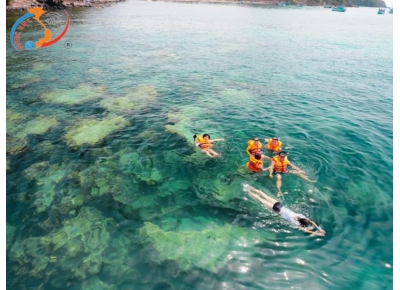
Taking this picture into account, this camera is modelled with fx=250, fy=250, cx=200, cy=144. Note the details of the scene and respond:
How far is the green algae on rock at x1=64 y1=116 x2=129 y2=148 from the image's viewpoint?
797 inches

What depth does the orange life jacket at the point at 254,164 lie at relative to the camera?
1634 cm

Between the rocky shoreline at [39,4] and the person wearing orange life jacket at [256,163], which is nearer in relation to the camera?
the person wearing orange life jacket at [256,163]

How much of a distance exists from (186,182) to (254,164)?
4616 millimetres

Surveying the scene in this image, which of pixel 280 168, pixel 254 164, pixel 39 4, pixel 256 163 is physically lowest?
pixel 280 168

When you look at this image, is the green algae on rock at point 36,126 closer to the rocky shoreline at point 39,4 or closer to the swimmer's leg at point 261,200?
the swimmer's leg at point 261,200

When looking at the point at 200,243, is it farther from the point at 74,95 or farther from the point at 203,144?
the point at 74,95

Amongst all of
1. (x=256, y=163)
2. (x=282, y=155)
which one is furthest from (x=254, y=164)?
(x=282, y=155)

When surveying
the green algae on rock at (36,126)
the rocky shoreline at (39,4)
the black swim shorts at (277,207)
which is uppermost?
the rocky shoreline at (39,4)

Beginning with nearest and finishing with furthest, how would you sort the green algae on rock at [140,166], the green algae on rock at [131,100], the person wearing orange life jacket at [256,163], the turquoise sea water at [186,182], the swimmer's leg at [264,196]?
1. the turquoise sea water at [186,182]
2. the swimmer's leg at [264,196]
3. the person wearing orange life jacket at [256,163]
4. the green algae on rock at [140,166]
5. the green algae on rock at [131,100]

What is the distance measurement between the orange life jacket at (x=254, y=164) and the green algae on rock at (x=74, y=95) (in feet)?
65.2

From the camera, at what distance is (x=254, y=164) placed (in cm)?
1645

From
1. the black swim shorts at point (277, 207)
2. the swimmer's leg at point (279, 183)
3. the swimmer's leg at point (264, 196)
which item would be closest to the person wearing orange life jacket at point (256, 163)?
the swimmer's leg at point (279, 183)

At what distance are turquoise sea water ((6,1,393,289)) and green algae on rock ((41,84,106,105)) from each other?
211 mm

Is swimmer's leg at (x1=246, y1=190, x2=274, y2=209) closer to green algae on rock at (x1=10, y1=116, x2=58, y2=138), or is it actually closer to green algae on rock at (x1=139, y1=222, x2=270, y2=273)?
green algae on rock at (x1=139, y1=222, x2=270, y2=273)
